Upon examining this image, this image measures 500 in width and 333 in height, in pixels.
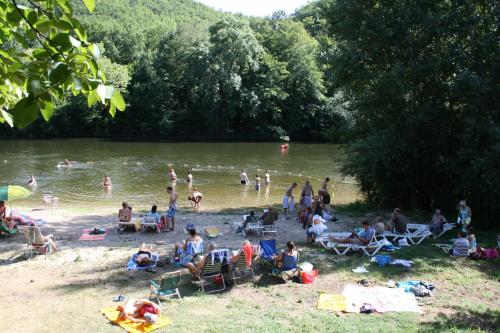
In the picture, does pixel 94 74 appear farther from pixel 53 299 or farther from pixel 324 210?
pixel 324 210

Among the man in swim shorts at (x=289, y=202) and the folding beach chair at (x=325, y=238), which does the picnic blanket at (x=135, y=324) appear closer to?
the folding beach chair at (x=325, y=238)

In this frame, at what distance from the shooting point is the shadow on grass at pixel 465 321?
876 cm

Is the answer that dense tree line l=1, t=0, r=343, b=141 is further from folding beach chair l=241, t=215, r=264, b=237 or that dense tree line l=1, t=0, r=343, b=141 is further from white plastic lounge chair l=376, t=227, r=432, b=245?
white plastic lounge chair l=376, t=227, r=432, b=245

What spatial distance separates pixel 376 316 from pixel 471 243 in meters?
5.43

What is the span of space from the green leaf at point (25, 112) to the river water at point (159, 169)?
63.6ft

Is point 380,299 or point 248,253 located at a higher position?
point 248,253

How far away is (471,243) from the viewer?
13.3 m

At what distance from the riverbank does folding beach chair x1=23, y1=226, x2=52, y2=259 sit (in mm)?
332

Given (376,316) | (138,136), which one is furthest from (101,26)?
(376,316)

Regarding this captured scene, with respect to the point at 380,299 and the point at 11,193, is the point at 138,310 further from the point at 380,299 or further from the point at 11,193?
the point at 11,193

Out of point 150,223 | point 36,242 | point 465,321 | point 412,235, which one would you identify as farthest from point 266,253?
point 36,242

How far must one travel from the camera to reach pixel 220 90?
64.8m

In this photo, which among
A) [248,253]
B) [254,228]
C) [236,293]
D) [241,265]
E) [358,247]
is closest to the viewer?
[236,293]

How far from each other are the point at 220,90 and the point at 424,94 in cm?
4782
